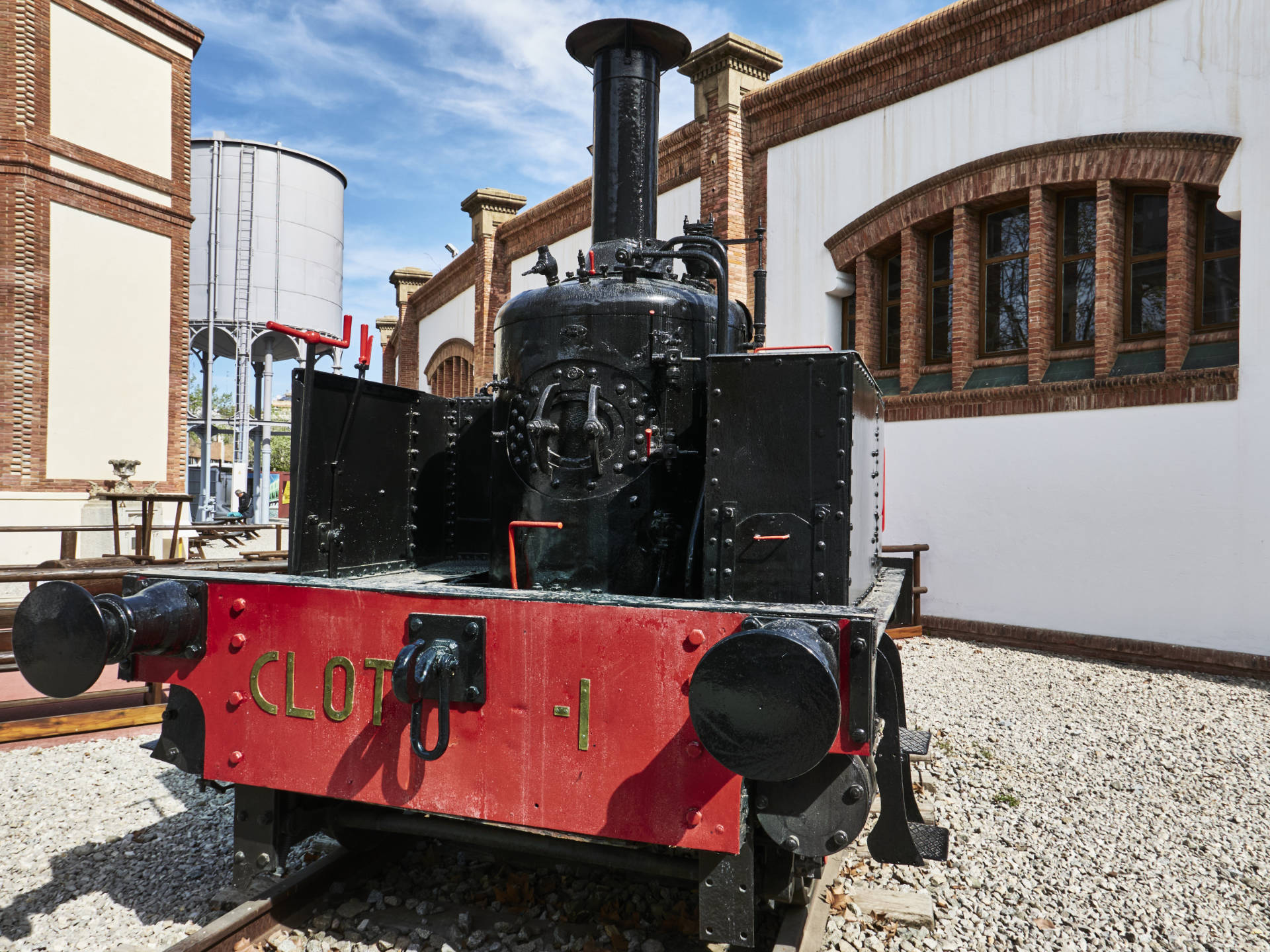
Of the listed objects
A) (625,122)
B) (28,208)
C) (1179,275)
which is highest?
(28,208)

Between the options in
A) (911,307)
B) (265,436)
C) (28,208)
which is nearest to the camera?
(911,307)

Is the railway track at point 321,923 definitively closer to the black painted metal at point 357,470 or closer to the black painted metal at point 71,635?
the black painted metal at point 71,635

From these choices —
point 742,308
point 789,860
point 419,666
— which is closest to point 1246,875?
point 789,860

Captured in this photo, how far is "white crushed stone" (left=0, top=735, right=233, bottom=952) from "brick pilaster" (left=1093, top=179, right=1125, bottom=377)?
7.91 m

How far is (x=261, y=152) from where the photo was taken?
73.8 ft

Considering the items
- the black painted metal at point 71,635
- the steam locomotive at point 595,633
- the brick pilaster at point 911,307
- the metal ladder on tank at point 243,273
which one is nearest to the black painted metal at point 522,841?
the steam locomotive at point 595,633

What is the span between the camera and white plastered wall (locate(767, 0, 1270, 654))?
278 inches

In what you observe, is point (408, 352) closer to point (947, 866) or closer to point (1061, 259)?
point (1061, 259)

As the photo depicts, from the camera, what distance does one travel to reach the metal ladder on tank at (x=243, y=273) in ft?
71.8

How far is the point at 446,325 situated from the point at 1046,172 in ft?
46.4

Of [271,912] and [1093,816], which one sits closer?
[271,912]

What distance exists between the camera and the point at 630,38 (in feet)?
12.4

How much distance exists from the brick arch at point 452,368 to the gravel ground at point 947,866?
1371 cm

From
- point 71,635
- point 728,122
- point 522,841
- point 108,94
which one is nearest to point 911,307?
point 728,122
